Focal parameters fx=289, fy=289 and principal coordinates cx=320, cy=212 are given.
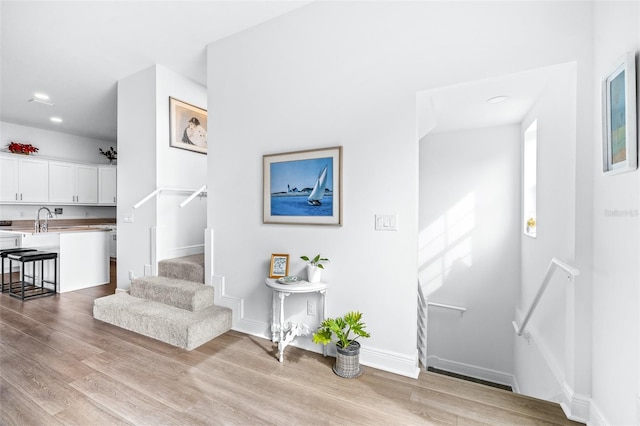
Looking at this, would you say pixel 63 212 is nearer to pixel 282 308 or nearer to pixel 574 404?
pixel 282 308

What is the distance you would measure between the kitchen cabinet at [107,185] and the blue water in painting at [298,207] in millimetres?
6049

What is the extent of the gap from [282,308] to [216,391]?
0.70m

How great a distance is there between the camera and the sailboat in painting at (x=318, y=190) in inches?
96.4

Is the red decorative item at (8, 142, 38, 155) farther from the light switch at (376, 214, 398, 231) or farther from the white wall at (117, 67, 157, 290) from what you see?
the light switch at (376, 214, 398, 231)

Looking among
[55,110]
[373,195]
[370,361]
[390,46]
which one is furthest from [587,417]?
[55,110]

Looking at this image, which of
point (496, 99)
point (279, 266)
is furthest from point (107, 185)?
point (496, 99)

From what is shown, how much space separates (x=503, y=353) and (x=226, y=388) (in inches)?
136

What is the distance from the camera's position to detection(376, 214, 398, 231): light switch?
7.17 feet

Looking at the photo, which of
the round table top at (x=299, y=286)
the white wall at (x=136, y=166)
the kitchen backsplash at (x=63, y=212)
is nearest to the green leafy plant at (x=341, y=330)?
the round table top at (x=299, y=286)

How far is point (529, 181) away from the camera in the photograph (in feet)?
10.8

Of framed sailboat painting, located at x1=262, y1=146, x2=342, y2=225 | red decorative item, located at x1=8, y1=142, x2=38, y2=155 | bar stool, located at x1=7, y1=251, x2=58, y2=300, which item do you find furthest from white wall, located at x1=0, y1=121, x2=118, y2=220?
framed sailboat painting, located at x1=262, y1=146, x2=342, y2=225

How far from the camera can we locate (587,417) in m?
1.69

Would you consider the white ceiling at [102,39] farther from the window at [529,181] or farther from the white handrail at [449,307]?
the white handrail at [449,307]

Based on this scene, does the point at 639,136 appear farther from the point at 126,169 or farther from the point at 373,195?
the point at 126,169
